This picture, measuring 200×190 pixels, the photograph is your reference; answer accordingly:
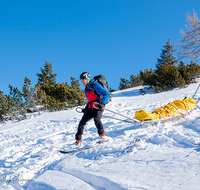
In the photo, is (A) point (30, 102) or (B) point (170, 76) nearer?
(A) point (30, 102)

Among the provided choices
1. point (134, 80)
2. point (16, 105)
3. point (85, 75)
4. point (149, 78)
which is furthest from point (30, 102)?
point (134, 80)

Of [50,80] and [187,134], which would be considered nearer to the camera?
[187,134]

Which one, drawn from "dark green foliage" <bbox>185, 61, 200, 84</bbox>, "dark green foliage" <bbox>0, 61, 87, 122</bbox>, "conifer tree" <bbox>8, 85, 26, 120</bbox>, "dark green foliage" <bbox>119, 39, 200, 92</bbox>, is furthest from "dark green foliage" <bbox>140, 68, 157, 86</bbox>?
"conifer tree" <bbox>8, 85, 26, 120</bbox>

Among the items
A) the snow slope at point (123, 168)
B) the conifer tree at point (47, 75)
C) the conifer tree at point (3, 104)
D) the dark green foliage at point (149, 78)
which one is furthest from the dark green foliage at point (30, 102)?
the conifer tree at point (47, 75)

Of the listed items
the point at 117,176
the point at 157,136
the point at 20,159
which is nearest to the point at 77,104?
the point at 20,159

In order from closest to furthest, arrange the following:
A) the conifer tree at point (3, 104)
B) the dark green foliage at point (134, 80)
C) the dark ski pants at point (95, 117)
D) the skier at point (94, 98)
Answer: the skier at point (94, 98)
the dark ski pants at point (95, 117)
the conifer tree at point (3, 104)
the dark green foliage at point (134, 80)

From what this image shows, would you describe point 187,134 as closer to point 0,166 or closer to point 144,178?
point 144,178

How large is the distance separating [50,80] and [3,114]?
25.8m

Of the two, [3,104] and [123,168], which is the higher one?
[3,104]

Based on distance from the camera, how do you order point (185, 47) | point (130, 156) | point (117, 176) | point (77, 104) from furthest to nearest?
point (185, 47) → point (77, 104) → point (130, 156) → point (117, 176)

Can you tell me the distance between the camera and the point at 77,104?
1444cm

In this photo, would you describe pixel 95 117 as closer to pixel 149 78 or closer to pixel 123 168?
pixel 123 168

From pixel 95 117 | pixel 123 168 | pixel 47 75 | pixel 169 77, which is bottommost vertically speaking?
pixel 123 168

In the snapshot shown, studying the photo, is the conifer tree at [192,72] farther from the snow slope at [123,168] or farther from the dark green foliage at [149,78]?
the snow slope at [123,168]
